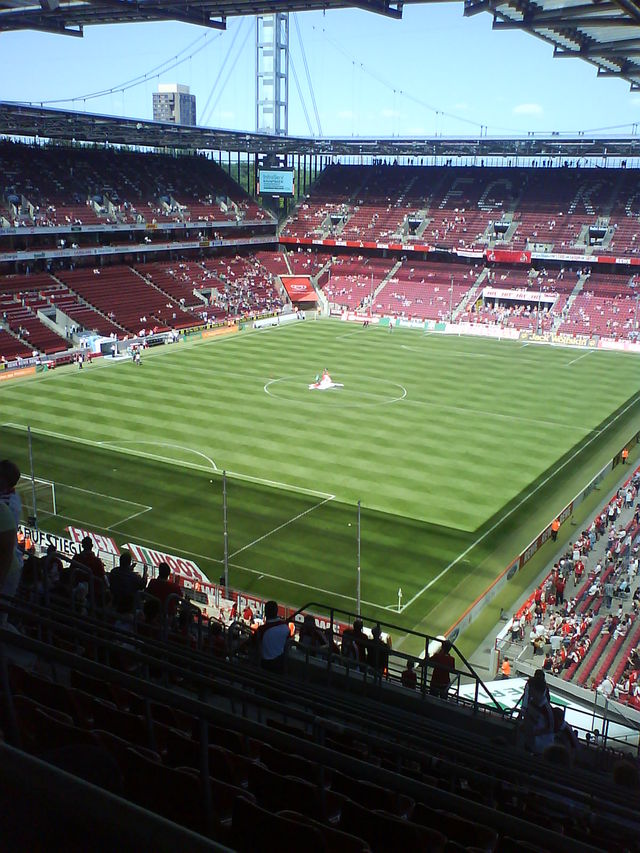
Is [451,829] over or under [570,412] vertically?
over

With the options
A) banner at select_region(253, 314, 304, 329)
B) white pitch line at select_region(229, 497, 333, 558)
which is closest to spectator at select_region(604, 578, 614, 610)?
white pitch line at select_region(229, 497, 333, 558)

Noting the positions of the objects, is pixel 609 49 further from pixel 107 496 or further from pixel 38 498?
pixel 38 498

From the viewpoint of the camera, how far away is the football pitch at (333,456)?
2625 cm

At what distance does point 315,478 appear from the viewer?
33188mm

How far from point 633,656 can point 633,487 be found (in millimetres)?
13698

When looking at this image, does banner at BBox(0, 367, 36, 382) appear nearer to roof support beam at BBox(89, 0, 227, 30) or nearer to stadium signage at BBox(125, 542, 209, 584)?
stadium signage at BBox(125, 542, 209, 584)

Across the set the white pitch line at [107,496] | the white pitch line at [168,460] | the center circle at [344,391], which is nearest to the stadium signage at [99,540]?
the white pitch line at [107,496]

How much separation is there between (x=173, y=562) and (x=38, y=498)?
28.1 feet

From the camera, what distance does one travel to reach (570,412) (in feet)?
149

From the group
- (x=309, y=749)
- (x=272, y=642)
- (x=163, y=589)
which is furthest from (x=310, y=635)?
(x=309, y=749)

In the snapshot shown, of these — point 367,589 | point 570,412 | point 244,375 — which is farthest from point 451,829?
point 244,375

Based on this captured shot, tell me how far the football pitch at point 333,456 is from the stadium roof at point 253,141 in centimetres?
1951

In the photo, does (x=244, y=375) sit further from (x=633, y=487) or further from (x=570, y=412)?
(x=633, y=487)

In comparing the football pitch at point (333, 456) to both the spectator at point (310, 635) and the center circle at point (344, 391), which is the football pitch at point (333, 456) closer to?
the center circle at point (344, 391)
